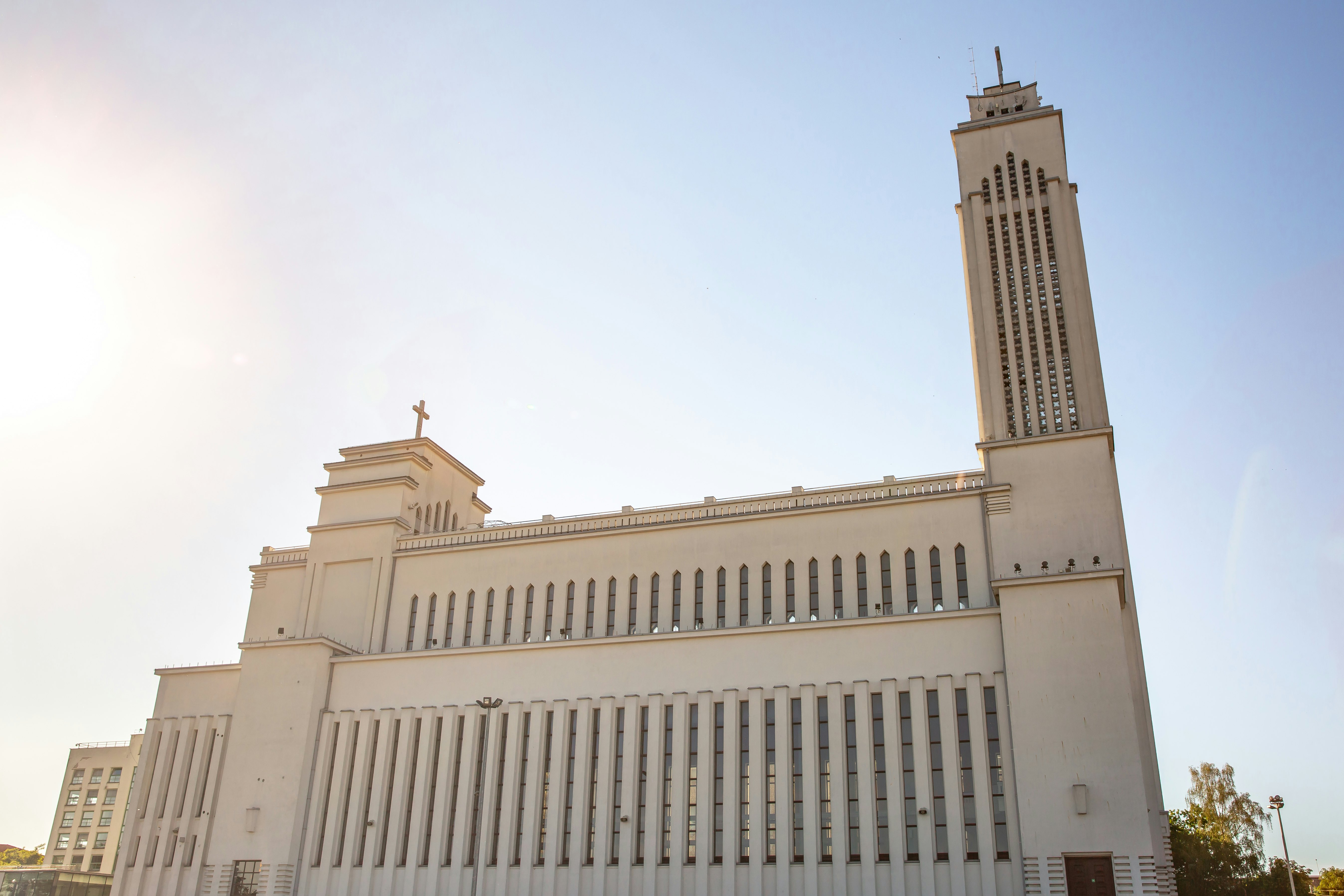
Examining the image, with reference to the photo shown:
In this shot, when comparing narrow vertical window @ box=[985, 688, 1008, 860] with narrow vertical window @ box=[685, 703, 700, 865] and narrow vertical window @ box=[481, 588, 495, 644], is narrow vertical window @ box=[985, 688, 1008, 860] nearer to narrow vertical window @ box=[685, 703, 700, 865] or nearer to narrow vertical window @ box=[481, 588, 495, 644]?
narrow vertical window @ box=[685, 703, 700, 865]

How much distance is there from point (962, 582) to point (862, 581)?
3.51 m

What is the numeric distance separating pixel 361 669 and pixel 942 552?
23358 mm

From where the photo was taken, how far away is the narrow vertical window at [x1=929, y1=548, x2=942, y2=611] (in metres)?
34.4

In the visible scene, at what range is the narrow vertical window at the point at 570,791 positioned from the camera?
112ft

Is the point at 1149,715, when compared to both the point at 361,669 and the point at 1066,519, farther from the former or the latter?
the point at 361,669

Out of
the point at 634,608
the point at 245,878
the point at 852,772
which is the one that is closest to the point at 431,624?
the point at 634,608

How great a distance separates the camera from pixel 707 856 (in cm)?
3197

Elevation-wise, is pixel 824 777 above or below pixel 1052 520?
below

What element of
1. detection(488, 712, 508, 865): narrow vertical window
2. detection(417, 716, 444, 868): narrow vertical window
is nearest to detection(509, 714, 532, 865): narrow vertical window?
detection(488, 712, 508, 865): narrow vertical window

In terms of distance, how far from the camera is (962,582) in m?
34.3

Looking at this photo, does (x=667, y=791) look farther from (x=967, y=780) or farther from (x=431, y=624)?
(x=431, y=624)

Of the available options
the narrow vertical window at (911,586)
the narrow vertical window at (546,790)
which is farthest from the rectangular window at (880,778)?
the narrow vertical window at (546,790)

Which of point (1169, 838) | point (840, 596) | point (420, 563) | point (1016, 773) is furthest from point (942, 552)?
point (420, 563)

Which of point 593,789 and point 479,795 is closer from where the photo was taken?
point 593,789
